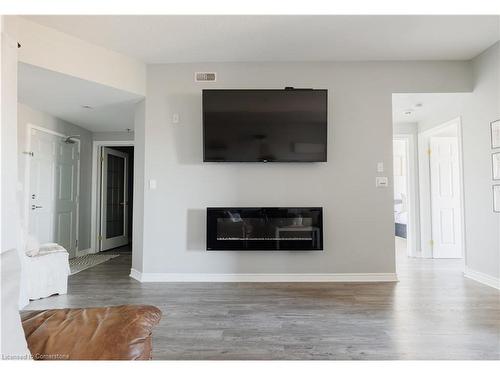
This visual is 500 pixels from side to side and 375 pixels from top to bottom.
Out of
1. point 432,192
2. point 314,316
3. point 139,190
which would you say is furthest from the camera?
point 432,192

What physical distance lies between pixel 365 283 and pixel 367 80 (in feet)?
8.03

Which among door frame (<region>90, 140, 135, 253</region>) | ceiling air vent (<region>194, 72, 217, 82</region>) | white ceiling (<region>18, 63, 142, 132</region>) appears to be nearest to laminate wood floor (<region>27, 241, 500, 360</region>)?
door frame (<region>90, 140, 135, 253</region>)

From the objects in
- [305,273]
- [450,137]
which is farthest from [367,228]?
[450,137]

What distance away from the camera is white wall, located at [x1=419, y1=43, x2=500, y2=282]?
323 cm

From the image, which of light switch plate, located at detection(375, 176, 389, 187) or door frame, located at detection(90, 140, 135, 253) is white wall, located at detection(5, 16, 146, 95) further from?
light switch plate, located at detection(375, 176, 389, 187)

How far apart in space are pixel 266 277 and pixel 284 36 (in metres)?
2.70

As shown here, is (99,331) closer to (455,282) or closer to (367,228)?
(367,228)

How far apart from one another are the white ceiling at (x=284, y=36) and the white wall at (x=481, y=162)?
13.3 inches

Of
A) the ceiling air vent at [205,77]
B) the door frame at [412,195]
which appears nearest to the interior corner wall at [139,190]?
the ceiling air vent at [205,77]

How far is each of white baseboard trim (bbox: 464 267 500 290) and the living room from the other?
2 centimetres

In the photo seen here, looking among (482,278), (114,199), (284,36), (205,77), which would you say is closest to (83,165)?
(114,199)

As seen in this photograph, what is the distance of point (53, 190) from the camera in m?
4.46

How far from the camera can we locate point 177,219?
3.49m

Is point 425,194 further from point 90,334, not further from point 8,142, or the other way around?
point 8,142
